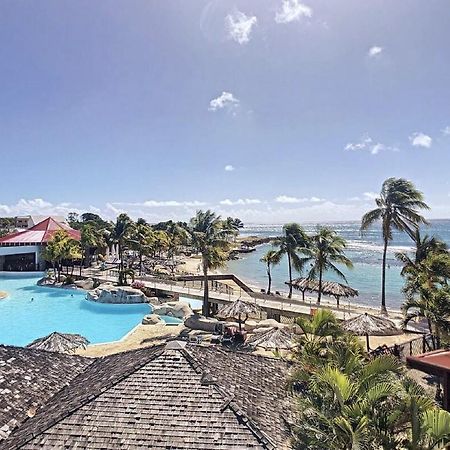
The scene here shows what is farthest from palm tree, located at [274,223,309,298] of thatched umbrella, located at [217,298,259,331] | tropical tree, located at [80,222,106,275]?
tropical tree, located at [80,222,106,275]

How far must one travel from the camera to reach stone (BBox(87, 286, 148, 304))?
3067 centimetres

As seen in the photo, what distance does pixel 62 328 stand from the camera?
1022 inches

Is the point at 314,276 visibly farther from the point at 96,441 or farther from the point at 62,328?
the point at 96,441

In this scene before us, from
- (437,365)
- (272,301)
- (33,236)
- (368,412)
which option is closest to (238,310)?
(272,301)

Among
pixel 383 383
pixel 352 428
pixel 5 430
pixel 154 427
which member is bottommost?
pixel 5 430

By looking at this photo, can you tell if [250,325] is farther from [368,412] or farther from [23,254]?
[23,254]

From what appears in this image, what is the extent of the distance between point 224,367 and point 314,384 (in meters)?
2.97

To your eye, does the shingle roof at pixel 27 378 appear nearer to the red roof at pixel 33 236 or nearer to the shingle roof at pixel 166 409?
the shingle roof at pixel 166 409

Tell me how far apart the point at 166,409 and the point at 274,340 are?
8794mm

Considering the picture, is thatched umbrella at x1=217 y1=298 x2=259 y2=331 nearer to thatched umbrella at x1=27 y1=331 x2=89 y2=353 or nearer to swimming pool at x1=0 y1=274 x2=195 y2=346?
thatched umbrella at x1=27 y1=331 x2=89 y2=353

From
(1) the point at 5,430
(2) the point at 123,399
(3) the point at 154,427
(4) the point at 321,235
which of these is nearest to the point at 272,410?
(3) the point at 154,427

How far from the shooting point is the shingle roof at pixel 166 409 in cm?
695

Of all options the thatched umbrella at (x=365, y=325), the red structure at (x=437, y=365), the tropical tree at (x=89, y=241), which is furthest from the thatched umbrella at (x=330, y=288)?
the tropical tree at (x=89, y=241)

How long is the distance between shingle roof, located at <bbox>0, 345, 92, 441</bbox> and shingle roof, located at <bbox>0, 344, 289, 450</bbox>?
15.8 inches
